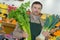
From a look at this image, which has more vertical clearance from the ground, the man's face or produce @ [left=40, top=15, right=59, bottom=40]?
the man's face

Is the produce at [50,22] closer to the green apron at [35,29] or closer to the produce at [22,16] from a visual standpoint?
the green apron at [35,29]

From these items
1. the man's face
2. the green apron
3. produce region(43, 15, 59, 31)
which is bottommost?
the green apron

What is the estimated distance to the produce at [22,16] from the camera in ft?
5.81

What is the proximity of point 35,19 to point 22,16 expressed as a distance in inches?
5.4

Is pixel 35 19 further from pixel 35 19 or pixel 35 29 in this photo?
pixel 35 29

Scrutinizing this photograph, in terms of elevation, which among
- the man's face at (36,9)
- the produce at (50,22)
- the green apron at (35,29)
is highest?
the man's face at (36,9)

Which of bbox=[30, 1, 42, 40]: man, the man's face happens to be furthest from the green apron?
the man's face

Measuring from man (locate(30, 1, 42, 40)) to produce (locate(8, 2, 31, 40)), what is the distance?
0.04 meters

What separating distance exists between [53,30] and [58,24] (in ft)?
0.26

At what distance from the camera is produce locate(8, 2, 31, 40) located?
1771mm

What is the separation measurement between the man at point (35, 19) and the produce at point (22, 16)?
0.04m

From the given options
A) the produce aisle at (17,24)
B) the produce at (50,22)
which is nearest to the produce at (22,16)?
the produce aisle at (17,24)

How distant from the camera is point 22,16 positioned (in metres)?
1.79

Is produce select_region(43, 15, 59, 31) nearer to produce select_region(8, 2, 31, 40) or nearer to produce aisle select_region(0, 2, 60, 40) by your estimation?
produce aisle select_region(0, 2, 60, 40)
